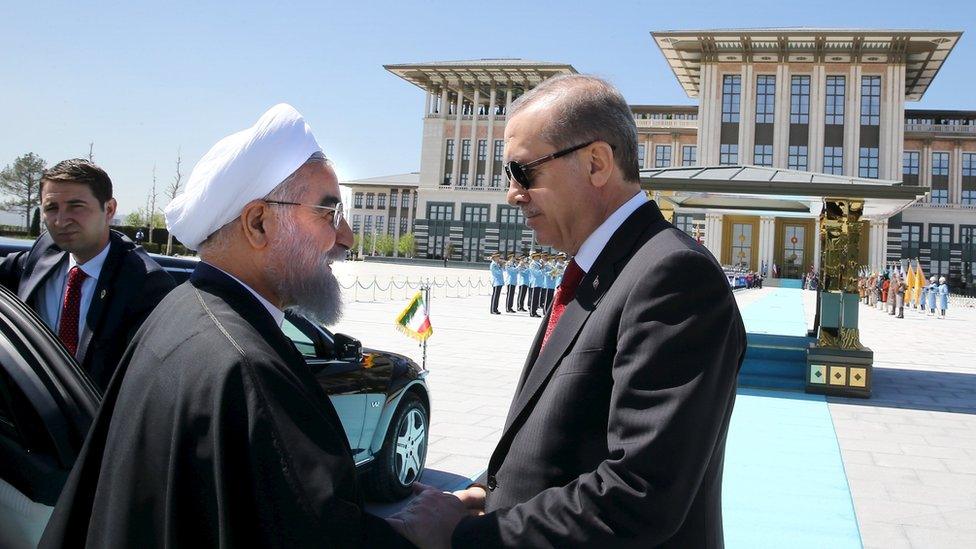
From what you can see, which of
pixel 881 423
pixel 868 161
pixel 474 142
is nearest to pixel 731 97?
pixel 868 161

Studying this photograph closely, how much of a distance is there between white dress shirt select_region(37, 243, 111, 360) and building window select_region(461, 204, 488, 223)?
78543 millimetres

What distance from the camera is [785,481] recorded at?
586cm

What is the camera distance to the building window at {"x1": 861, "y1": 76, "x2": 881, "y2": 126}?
61500mm

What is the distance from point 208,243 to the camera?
1.66 meters

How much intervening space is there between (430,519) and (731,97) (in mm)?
67151

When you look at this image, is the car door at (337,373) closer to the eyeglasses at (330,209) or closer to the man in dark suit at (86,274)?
the man in dark suit at (86,274)

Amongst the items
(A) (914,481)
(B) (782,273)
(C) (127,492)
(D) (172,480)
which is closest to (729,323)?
(D) (172,480)

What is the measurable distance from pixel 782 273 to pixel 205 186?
6798 centimetres

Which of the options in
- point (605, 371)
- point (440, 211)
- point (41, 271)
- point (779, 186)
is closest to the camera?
point (605, 371)

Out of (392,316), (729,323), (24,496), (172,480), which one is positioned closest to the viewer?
(172,480)

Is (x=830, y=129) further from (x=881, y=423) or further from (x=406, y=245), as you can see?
(x=881, y=423)

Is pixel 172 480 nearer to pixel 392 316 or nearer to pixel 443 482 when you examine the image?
pixel 443 482

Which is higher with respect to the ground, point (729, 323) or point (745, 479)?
point (729, 323)

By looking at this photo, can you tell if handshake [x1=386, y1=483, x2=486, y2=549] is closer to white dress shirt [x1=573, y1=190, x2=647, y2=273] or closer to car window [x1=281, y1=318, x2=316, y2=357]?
white dress shirt [x1=573, y1=190, x2=647, y2=273]
